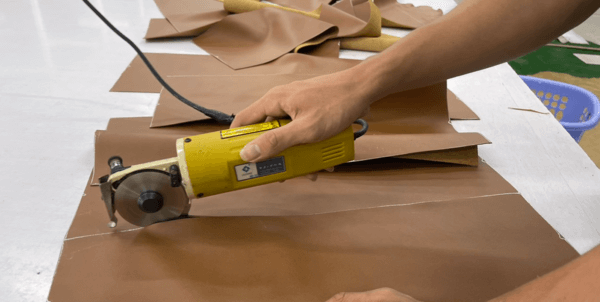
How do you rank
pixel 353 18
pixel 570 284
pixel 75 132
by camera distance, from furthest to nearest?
pixel 353 18, pixel 75 132, pixel 570 284

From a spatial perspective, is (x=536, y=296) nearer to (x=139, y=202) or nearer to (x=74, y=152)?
(x=139, y=202)

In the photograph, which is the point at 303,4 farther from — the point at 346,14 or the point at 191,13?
the point at 191,13

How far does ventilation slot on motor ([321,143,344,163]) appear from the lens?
924 mm

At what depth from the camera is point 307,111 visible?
902 mm

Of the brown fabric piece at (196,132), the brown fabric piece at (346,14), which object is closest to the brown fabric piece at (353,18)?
→ the brown fabric piece at (346,14)

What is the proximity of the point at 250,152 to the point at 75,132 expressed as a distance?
0.68 metres

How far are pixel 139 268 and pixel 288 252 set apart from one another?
0.30m

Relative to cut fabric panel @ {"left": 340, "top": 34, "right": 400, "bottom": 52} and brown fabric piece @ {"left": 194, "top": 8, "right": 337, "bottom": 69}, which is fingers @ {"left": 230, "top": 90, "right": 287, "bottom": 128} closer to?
brown fabric piece @ {"left": 194, "top": 8, "right": 337, "bottom": 69}

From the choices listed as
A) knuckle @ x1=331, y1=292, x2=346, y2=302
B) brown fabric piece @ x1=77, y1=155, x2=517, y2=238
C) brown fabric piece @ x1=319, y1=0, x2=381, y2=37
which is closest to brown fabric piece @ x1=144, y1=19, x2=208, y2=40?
brown fabric piece @ x1=319, y1=0, x2=381, y2=37

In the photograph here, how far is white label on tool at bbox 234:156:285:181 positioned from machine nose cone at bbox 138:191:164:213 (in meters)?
0.17

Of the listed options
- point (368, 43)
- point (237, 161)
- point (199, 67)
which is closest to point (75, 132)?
point (199, 67)

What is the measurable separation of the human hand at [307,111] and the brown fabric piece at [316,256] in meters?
0.20


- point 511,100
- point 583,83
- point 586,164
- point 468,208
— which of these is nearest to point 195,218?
point 468,208

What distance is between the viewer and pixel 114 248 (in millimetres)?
819
